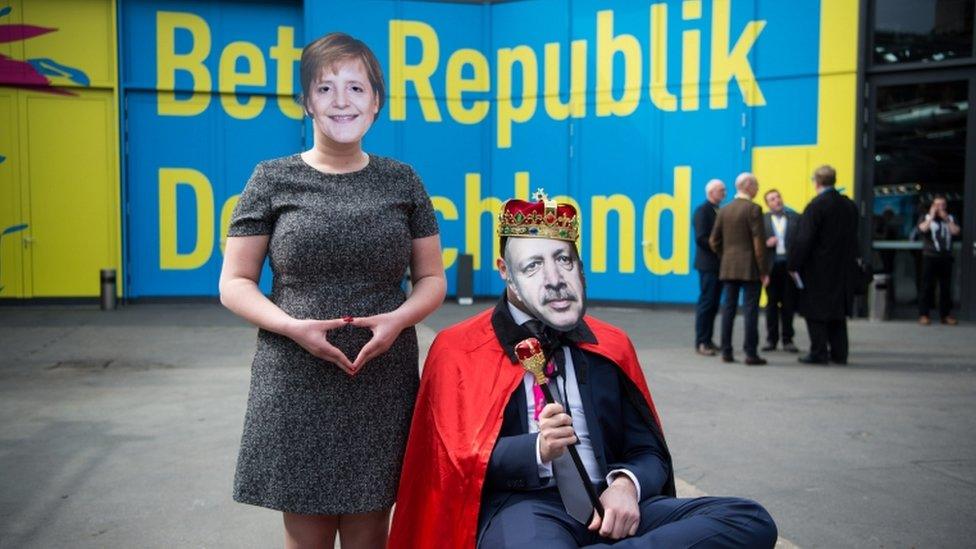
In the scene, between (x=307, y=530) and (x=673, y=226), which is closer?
(x=307, y=530)

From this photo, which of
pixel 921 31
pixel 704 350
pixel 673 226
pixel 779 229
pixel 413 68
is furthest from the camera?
pixel 413 68

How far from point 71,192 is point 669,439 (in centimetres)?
1166

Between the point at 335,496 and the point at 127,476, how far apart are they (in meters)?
3.01

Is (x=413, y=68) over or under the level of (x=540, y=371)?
over

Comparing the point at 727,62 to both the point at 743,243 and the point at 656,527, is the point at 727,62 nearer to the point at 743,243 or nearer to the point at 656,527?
the point at 743,243

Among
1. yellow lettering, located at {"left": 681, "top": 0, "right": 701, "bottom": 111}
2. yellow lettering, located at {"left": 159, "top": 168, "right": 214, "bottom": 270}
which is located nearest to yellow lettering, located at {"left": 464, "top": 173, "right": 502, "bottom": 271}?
yellow lettering, located at {"left": 681, "top": 0, "right": 701, "bottom": 111}

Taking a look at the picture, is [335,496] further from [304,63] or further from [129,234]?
[129,234]

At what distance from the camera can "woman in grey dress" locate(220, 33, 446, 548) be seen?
8.04 feet

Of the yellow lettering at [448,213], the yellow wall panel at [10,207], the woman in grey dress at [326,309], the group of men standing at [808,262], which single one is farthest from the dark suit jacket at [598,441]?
the yellow wall panel at [10,207]

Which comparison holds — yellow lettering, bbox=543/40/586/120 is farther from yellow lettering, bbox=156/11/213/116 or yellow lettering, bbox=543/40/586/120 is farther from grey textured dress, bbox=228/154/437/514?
grey textured dress, bbox=228/154/437/514

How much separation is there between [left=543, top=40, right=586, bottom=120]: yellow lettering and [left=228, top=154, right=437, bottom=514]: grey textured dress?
1211 centimetres

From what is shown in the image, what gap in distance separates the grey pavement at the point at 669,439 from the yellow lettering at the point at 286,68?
5.66 metres

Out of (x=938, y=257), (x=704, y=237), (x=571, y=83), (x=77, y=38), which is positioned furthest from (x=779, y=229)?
(x=77, y=38)

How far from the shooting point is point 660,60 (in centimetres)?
1364
